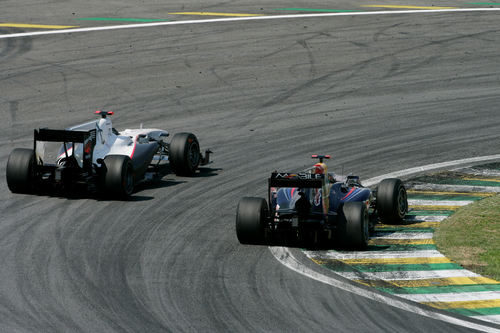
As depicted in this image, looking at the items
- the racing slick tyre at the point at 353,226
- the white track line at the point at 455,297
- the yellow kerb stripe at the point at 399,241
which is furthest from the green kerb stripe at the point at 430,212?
the white track line at the point at 455,297

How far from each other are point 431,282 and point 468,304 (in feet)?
3.74

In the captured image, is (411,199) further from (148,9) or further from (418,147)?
(148,9)

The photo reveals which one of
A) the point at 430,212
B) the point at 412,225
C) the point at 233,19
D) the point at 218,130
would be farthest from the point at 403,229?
the point at 233,19

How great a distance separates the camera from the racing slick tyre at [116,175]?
65.4 ft

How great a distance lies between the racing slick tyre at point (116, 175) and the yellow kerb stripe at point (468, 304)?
8398 millimetres

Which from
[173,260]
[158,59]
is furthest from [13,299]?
[158,59]

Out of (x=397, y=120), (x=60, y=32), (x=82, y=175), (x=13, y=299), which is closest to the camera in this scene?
(x=13, y=299)

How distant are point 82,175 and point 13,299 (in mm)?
6326

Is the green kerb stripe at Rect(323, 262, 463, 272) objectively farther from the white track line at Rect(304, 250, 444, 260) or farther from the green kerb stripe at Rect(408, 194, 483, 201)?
the green kerb stripe at Rect(408, 194, 483, 201)

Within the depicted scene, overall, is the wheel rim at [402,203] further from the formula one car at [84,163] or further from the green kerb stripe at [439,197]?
the formula one car at [84,163]

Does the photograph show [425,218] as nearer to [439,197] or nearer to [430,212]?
[430,212]

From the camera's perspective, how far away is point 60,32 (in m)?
37.5

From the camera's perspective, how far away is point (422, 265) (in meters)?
15.9

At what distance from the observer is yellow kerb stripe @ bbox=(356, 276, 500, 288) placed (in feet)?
48.9
